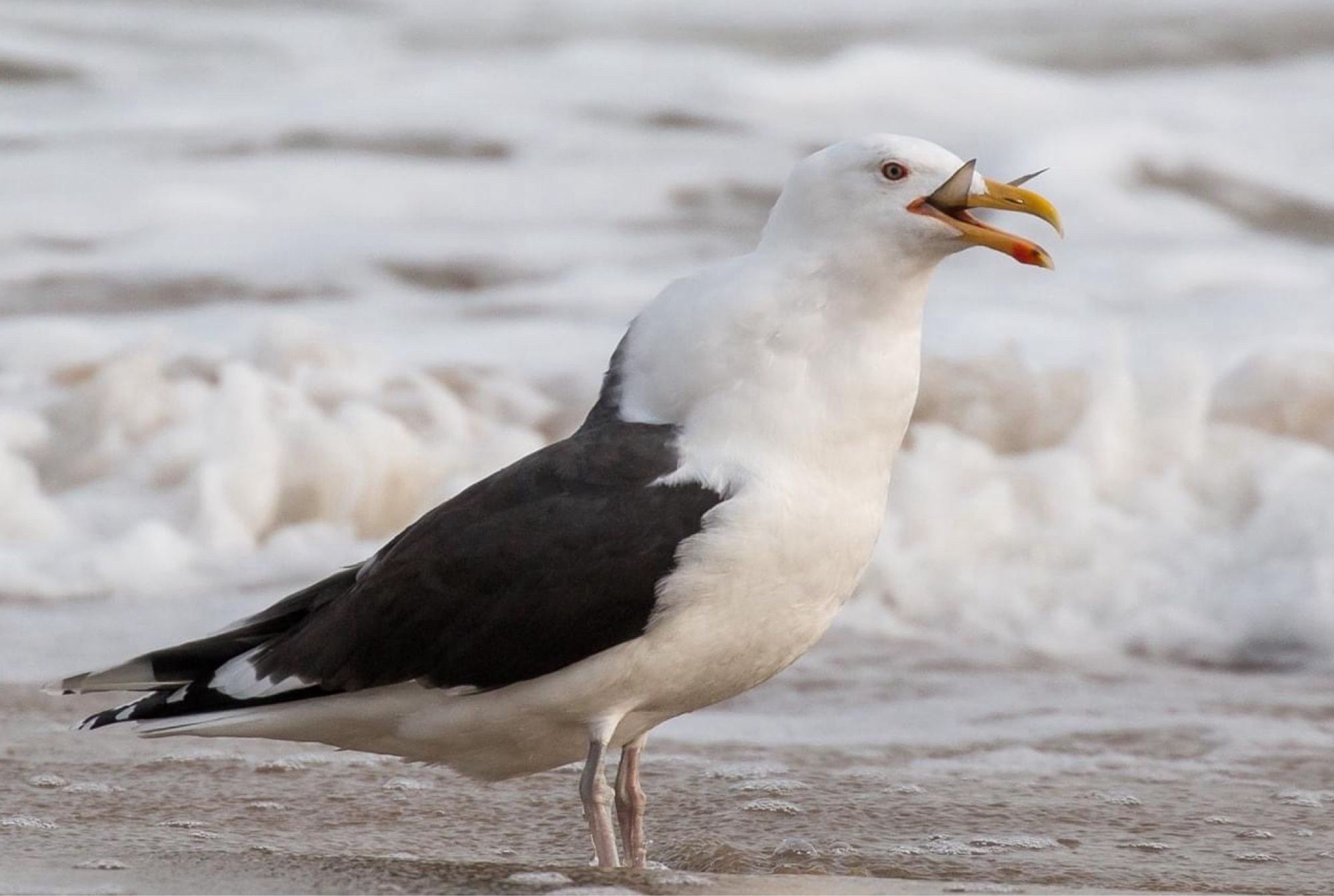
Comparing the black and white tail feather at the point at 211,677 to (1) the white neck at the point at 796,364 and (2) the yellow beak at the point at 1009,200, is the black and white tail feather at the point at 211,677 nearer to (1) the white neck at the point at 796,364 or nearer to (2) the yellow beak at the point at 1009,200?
(1) the white neck at the point at 796,364

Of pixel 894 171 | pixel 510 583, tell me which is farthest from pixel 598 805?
pixel 894 171

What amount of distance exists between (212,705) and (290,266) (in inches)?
248

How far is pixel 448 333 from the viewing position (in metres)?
8.49

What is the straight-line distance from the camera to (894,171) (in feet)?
10.8

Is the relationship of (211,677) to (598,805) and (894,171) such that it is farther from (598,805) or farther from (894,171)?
(894,171)

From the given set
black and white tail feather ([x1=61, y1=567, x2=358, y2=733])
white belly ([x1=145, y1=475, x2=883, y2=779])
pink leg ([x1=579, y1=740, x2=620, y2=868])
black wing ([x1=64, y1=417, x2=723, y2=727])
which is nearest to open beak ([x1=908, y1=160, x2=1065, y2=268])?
white belly ([x1=145, y1=475, x2=883, y2=779])

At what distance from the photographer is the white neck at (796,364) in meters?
3.26

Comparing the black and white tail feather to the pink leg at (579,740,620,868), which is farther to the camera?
the black and white tail feather

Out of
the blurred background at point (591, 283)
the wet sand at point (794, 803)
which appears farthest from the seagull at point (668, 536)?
the blurred background at point (591, 283)

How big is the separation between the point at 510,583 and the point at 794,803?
0.98m

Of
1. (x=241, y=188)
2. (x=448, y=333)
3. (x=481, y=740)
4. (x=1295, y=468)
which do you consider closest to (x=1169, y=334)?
(x=1295, y=468)

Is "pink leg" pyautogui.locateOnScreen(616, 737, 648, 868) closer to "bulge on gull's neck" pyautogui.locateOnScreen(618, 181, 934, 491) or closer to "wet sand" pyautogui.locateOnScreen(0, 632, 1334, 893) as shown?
"wet sand" pyautogui.locateOnScreen(0, 632, 1334, 893)

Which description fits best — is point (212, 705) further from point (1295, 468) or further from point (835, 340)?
point (1295, 468)

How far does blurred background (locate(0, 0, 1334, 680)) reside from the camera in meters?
5.95
